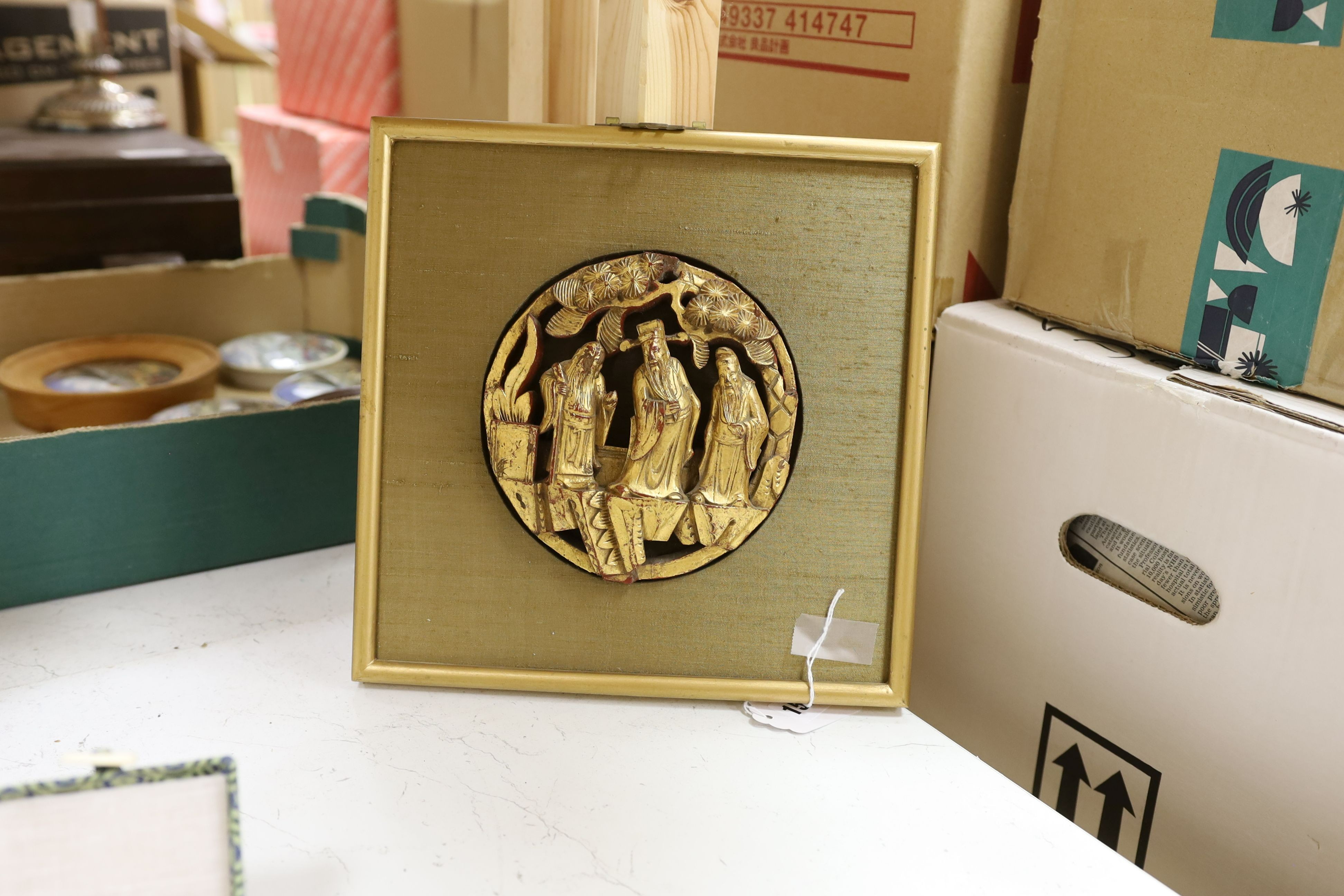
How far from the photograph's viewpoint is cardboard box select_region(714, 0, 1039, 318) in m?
0.81

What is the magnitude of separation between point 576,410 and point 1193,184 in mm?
426

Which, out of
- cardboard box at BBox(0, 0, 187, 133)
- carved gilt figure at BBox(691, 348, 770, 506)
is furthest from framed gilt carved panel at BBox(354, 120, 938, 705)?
cardboard box at BBox(0, 0, 187, 133)

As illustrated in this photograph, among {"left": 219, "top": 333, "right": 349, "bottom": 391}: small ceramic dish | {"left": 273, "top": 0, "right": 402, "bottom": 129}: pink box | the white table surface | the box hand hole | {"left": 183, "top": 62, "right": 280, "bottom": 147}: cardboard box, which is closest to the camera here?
the white table surface

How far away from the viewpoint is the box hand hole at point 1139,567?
0.70m

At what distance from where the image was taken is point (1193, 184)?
2.28 feet

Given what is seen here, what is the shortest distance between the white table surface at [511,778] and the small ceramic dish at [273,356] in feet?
1.34

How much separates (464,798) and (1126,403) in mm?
493

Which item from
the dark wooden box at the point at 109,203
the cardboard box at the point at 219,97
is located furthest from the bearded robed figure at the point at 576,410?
the cardboard box at the point at 219,97

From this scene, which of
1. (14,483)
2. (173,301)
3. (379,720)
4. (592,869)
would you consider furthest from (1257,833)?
(173,301)

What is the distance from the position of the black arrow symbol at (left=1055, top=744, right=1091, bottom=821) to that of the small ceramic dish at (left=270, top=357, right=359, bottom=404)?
696 millimetres

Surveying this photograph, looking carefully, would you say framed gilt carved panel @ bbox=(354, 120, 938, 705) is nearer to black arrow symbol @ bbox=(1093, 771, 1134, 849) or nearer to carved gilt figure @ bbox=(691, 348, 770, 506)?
carved gilt figure @ bbox=(691, 348, 770, 506)

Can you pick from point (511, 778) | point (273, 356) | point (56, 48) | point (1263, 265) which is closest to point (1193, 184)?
point (1263, 265)

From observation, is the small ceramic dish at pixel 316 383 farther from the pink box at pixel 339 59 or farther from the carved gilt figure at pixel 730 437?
the carved gilt figure at pixel 730 437

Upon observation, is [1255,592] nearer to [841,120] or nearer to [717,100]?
A: [841,120]
